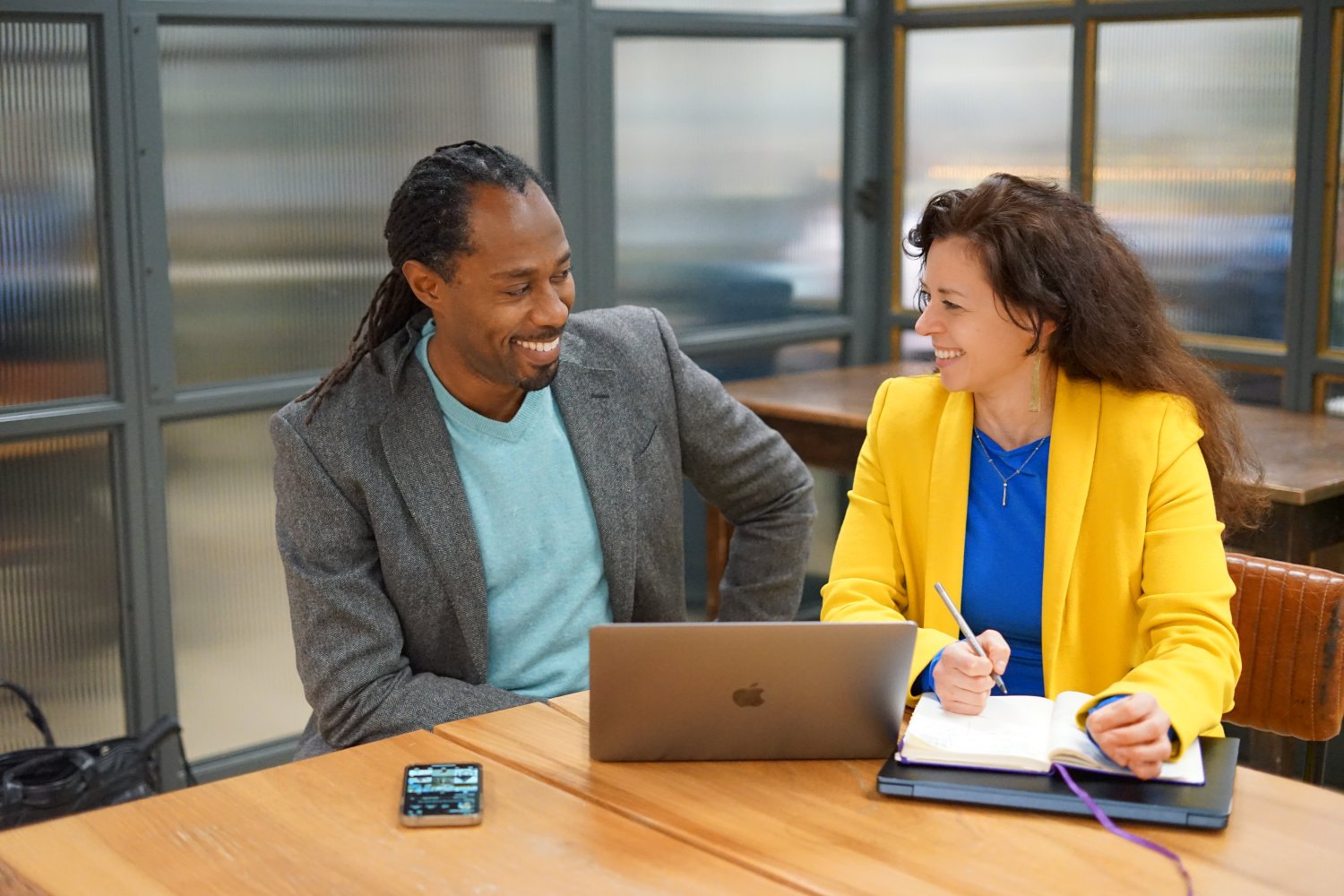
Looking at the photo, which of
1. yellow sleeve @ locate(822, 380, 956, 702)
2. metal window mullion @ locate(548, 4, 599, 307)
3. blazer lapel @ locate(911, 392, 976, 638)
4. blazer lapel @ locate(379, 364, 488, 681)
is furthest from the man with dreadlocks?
metal window mullion @ locate(548, 4, 599, 307)

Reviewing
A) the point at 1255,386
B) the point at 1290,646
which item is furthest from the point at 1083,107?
the point at 1290,646

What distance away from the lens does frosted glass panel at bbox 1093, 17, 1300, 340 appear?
350 centimetres

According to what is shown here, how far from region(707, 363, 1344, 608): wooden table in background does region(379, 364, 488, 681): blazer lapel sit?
96 centimetres

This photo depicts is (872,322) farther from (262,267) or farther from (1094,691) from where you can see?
(1094,691)

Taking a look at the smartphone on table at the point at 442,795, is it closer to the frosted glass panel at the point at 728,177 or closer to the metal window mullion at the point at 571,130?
the metal window mullion at the point at 571,130

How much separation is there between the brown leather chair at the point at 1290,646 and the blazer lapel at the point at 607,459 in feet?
2.67

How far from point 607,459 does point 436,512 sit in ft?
0.88

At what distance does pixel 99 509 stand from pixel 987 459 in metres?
1.85

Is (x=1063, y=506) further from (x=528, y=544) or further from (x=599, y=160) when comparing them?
(x=599, y=160)

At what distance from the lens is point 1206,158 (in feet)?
12.0

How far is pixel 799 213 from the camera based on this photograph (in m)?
4.18

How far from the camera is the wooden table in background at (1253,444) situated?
274 cm

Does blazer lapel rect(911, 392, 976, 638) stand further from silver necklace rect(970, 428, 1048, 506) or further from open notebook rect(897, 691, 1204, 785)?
open notebook rect(897, 691, 1204, 785)

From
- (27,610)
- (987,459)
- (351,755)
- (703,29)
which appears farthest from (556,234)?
(703,29)
